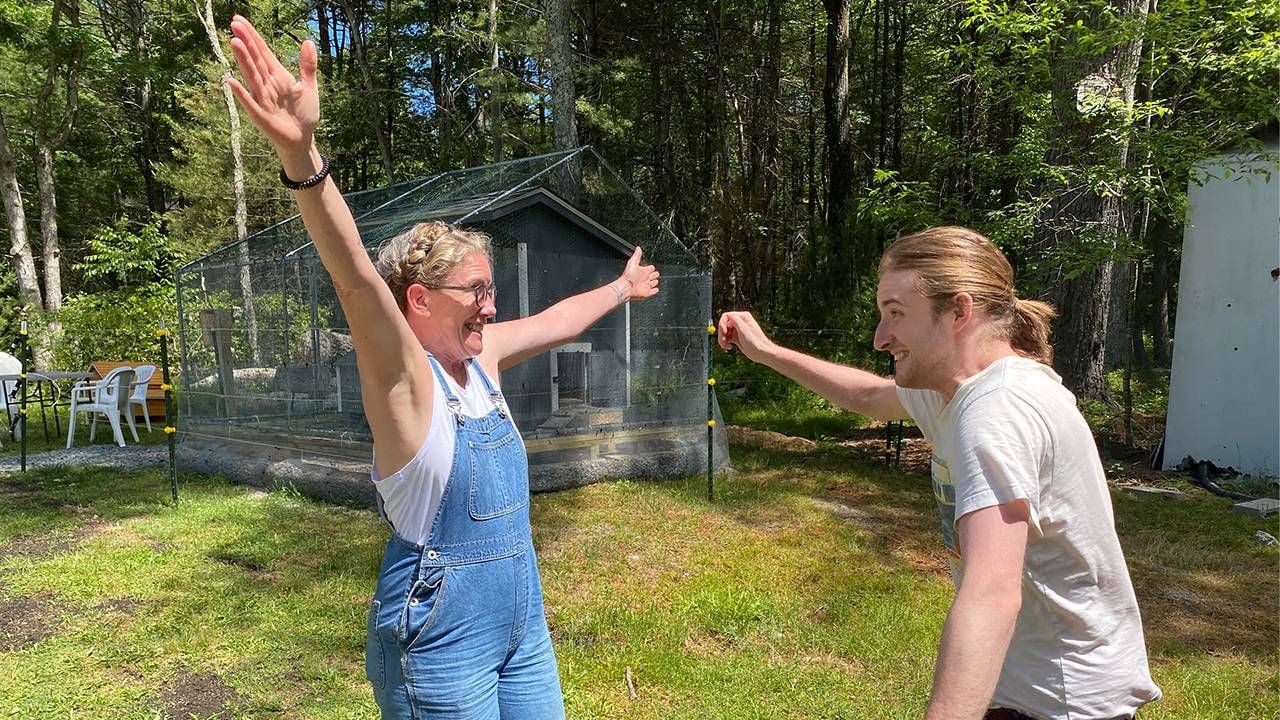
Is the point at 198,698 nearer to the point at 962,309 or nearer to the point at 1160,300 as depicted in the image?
the point at 962,309

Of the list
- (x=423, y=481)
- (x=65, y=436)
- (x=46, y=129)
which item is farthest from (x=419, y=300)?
(x=46, y=129)

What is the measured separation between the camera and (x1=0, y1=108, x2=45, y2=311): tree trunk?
16.8m

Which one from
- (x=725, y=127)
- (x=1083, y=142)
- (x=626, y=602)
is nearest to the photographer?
(x=626, y=602)

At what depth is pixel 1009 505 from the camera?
1.19 m

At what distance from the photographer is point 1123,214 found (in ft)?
24.8

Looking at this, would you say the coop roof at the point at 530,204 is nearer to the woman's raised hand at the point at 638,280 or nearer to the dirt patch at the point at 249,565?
the dirt patch at the point at 249,565

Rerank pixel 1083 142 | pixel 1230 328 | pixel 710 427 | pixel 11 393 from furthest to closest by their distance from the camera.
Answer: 1. pixel 11 393
2. pixel 1230 328
3. pixel 710 427
4. pixel 1083 142

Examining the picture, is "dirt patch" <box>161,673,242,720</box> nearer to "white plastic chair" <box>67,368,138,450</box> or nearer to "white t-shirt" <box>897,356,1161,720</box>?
"white t-shirt" <box>897,356,1161,720</box>

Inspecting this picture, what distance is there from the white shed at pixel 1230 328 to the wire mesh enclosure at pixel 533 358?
507 cm

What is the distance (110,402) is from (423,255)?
10.7 metres

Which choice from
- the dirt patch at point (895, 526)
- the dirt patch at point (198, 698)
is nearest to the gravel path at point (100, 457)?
the dirt patch at point (198, 698)

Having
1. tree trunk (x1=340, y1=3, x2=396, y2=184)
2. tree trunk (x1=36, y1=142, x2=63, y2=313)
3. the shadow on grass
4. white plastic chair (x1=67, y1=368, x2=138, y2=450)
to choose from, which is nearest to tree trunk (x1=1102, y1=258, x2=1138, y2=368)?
the shadow on grass

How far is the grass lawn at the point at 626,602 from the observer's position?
3.65 m

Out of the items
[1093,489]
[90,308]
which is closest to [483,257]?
[1093,489]
